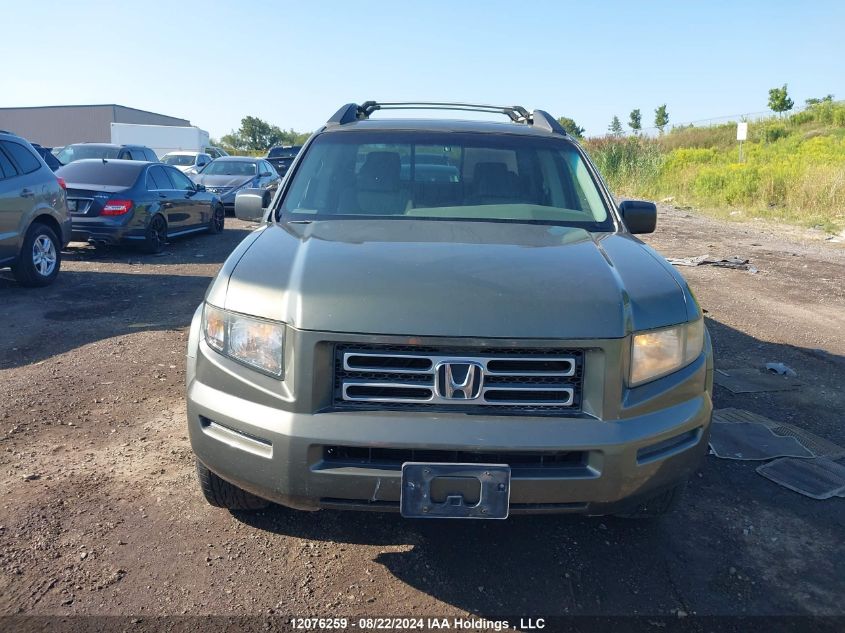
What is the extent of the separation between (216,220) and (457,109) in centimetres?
1006

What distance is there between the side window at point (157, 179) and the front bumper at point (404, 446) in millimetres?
9958

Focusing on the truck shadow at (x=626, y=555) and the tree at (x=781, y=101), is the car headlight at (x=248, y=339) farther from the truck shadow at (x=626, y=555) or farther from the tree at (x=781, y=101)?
the tree at (x=781, y=101)

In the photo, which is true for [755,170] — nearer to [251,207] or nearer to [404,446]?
[251,207]

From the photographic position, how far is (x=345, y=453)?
2.58 m

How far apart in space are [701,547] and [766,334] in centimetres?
464

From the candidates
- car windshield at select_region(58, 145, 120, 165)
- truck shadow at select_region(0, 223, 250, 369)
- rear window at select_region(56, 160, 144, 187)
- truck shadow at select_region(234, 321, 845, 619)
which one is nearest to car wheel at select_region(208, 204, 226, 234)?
truck shadow at select_region(0, 223, 250, 369)

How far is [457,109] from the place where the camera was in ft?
16.8

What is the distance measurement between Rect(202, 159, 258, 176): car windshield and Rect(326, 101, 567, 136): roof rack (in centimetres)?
1303

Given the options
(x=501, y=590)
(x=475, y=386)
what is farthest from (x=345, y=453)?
(x=501, y=590)

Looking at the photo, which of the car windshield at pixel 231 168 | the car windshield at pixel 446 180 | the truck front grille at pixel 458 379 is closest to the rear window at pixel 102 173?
the car windshield at pixel 231 168

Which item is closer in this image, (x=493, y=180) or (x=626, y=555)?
(x=626, y=555)

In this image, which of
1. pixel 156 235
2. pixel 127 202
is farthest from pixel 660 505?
pixel 156 235

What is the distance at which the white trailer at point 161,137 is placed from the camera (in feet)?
117

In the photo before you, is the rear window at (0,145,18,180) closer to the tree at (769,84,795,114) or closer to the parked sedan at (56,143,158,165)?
the parked sedan at (56,143,158,165)
